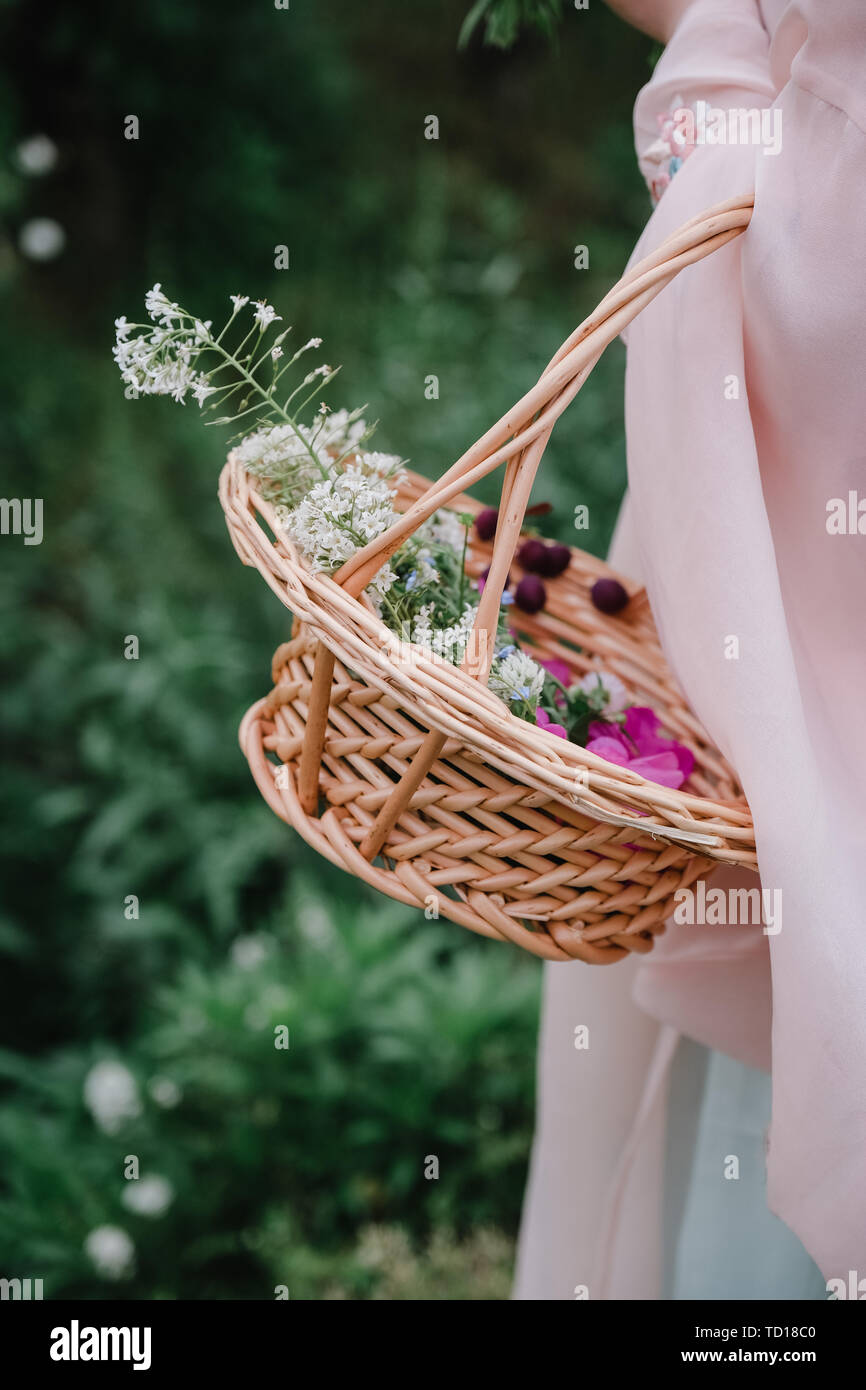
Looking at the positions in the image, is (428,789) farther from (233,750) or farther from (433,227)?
(433,227)

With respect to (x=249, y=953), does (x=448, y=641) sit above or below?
above

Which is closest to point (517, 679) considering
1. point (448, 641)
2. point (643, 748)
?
point (448, 641)

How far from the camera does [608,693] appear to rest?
2.52ft

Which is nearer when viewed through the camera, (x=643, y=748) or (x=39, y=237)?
(x=643, y=748)

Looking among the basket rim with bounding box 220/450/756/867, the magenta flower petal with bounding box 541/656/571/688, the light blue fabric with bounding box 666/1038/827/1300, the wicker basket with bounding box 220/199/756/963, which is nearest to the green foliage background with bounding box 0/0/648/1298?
the light blue fabric with bounding box 666/1038/827/1300

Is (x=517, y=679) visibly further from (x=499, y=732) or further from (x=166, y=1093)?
(x=166, y=1093)

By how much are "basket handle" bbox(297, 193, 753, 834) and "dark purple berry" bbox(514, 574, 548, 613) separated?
0.94ft

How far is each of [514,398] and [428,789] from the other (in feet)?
4.48

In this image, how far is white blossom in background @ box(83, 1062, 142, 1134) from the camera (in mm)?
1374

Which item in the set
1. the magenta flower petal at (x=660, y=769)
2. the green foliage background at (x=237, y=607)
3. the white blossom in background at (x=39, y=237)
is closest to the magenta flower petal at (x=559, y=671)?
the magenta flower petal at (x=660, y=769)

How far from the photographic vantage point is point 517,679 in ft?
1.96

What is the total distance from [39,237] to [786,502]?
1.55 metres

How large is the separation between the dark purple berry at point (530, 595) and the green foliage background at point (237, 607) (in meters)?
0.81

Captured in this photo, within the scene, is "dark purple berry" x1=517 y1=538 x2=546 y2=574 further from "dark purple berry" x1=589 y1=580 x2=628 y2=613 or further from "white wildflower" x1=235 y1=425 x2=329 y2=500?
"white wildflower" x1=235 y1=425 x2=329 y2=500
